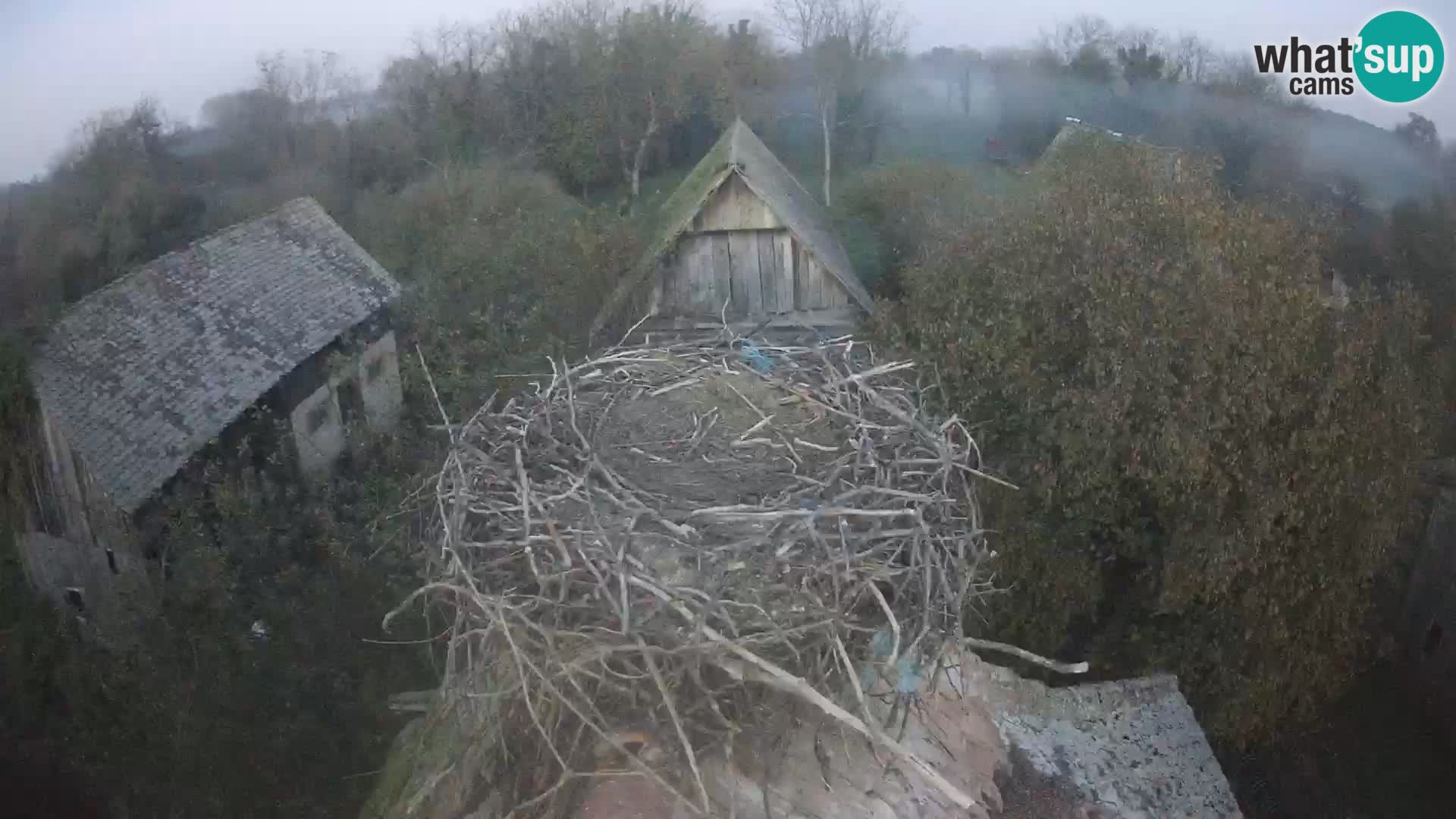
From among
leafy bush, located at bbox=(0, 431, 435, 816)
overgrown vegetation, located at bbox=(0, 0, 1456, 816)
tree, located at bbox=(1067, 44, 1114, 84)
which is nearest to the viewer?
leafy bush, located at bbox=(0, 431, 435, 816)

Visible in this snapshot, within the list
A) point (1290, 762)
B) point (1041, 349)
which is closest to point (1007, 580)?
point (1041, 349)

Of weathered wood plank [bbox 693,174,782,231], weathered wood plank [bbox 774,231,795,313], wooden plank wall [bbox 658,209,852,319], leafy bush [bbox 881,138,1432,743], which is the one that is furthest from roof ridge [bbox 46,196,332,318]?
leafy bush [bbox 881,138,1432,743]

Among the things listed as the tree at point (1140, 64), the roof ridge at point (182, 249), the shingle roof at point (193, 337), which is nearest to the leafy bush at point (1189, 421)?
the shingle roof at point (193, 337)

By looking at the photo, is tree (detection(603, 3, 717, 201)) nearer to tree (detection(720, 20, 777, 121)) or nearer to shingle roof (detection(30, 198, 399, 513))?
tree (detection(720, 20, 777, 121))

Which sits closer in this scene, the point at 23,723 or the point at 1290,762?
the point at 23,723

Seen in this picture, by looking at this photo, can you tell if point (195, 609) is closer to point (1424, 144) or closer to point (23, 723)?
point (23, 723)

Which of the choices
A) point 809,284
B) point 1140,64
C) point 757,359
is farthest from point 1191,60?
point 757,359

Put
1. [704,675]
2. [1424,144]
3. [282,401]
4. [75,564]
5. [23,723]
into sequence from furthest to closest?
1. [1424,144]
2. [282,401]
3. [75,564]
4. [23,723]
5. [704,675]
